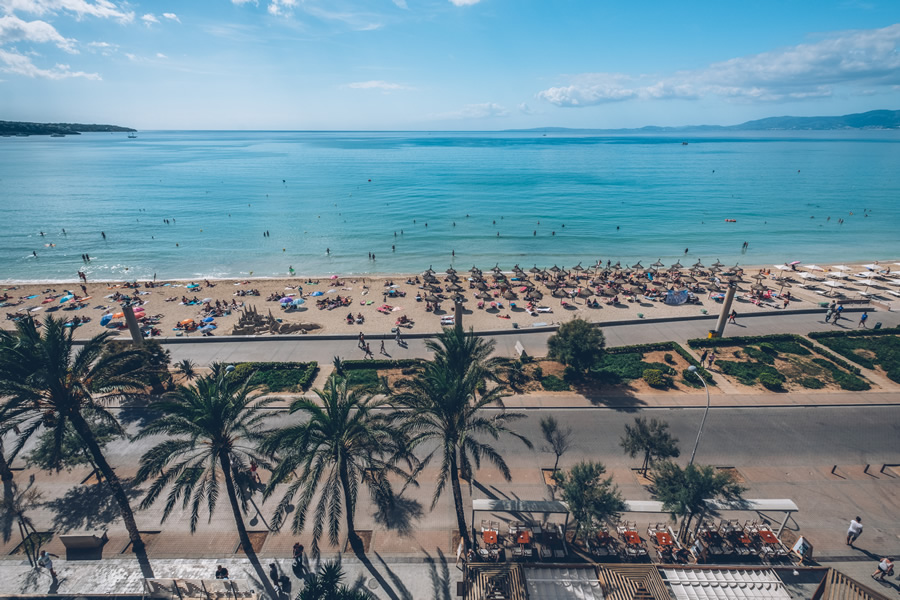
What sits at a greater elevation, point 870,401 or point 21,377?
point 21,377

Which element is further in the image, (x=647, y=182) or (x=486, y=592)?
(x=647, y=182)

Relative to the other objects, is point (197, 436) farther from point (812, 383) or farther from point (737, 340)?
point (737, 340)

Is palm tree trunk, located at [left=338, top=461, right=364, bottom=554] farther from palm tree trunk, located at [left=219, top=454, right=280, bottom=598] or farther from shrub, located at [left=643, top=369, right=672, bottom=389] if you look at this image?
shrub, located at [left=643, top=369, right=672, bottom=389]

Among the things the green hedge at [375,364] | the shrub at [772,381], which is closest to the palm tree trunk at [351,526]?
the green hedge at [375,364]

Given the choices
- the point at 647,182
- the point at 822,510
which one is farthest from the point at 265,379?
the point at 647,182

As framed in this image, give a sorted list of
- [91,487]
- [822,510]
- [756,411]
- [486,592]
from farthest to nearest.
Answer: [756,411], [91,487], [822,510], [486,592]

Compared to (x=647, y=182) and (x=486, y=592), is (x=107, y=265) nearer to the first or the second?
(x=486, y=592)

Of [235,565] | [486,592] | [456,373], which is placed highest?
[456,373]
